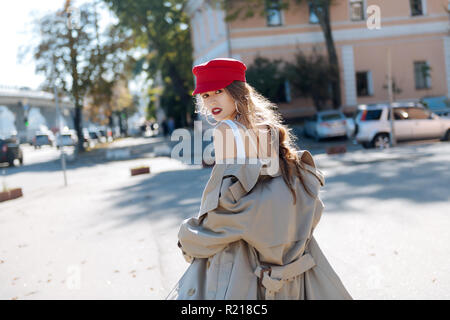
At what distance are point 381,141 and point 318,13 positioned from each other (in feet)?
37.5

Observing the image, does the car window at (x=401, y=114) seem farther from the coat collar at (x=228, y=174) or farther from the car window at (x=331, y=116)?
the coat collar at (x=228, y=174)

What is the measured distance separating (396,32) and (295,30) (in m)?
5.58

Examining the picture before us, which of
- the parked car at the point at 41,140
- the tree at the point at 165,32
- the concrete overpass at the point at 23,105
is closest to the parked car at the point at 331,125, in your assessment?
the tree at the point at 165,32

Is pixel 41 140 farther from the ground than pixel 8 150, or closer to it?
farther from the ground

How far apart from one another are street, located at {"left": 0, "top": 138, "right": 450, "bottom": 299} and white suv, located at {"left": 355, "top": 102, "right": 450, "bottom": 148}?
17.7 feet

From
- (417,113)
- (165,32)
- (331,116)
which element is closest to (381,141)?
(417,113)

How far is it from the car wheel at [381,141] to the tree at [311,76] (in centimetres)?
932

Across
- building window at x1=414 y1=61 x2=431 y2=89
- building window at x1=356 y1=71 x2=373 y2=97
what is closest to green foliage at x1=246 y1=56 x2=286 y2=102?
building window at x1=356 y1=71 x2=373 y2=97

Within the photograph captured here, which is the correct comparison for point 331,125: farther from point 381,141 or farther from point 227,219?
point 227,219

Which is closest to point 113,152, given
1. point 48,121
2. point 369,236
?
point 369,236

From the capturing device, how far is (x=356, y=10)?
30766 mm

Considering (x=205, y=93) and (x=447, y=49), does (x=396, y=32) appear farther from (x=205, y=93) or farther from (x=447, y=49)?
(x=205, y=93)

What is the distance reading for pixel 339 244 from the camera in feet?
21.5

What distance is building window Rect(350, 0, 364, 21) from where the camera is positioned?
98.5 ft
